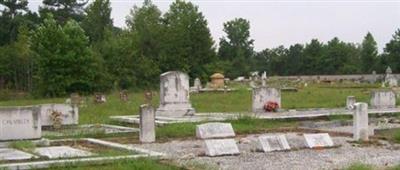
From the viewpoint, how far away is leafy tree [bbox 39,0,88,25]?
74562 millimetres

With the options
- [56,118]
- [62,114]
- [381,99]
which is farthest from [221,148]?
[381,99]

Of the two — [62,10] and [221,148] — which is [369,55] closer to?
[62,10]

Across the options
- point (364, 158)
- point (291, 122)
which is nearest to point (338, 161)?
point (364, 158)

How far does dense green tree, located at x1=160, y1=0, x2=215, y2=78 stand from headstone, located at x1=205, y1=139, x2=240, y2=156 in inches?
1930

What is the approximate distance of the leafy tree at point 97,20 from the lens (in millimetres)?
77062

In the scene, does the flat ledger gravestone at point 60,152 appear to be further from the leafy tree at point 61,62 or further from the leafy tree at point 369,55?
the leafy tree at point 369,55

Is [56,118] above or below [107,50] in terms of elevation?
below

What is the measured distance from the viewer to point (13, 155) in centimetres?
1449

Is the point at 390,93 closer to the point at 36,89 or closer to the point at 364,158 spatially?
the point at 364,158

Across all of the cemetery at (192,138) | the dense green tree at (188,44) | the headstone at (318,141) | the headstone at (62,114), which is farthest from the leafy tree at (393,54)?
the headstone at (318,141)

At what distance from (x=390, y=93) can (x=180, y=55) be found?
36515 millimetres

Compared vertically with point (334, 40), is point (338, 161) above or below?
below

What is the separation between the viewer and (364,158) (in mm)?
14305

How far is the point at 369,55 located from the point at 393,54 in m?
6.23
